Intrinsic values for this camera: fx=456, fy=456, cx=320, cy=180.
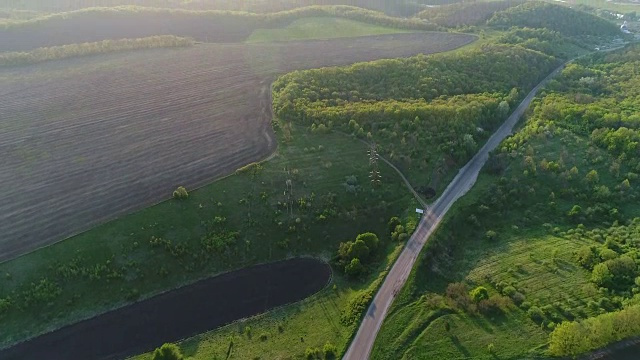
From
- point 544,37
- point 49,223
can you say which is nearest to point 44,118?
point 49,223

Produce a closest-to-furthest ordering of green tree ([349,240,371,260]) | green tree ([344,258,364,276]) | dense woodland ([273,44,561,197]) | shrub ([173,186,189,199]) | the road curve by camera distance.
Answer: the road curve < green tree ([344,258,364,276]) < green tree ([349,240,371,260]) < shrub ([173,186,189,199]) < dense woodland ([273,44,561,197])

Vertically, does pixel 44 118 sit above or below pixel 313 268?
above

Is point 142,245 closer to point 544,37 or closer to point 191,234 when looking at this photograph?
point 191,234

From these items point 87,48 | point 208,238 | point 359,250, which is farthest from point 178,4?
point 359,250

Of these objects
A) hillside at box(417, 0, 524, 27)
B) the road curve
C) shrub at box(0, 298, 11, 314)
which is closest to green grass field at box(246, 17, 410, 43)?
hillside at box(417, 0, 524, 27)

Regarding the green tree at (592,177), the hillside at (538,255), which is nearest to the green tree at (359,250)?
the hillside at (538,255)

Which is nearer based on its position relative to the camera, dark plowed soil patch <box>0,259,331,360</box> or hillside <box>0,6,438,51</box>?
dark plowed soil patch <box>0,259,331,360</box>

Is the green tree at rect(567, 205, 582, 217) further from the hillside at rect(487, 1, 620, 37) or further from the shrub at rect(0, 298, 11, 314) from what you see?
the hillside at rect(487, 1, 620, 37)
